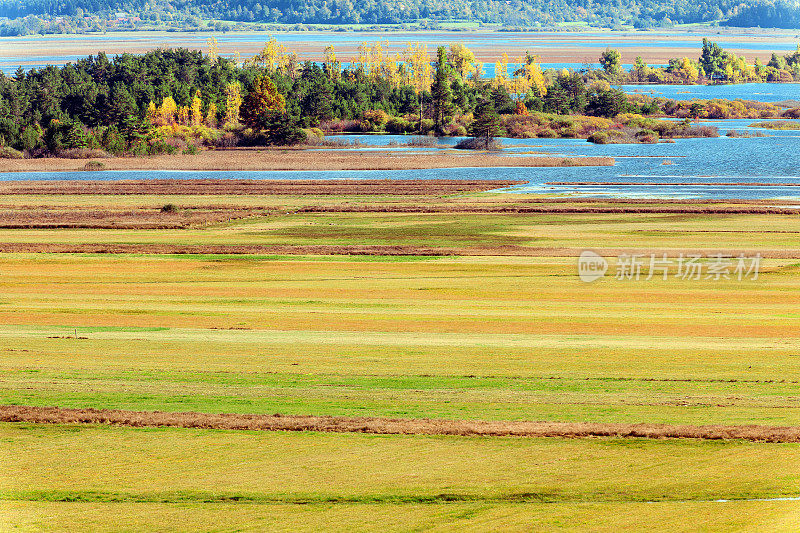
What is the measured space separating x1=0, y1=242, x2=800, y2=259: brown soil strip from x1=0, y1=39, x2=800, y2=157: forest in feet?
220

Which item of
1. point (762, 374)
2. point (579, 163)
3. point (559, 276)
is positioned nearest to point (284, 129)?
point (579, 163)

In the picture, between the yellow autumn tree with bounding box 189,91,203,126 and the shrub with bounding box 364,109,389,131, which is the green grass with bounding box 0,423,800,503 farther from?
the shrub with bounding box 364,109,389,131

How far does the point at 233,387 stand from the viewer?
24.4 metres

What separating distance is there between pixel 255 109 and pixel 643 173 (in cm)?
6369

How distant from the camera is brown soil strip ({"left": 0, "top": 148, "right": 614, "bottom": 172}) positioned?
105812 millimetres

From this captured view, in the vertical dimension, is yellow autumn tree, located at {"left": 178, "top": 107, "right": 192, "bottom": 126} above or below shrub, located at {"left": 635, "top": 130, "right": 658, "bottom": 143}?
above

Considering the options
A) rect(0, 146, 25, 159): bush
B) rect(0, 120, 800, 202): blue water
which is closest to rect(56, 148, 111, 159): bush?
rect(0, 146, 25, 159): bush

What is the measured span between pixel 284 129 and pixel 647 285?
3865 inches

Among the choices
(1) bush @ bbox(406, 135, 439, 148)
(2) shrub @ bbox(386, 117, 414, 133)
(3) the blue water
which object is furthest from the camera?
(2) shrub @ bbox(386, 117, 414, 133)

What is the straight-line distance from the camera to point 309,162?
362ft

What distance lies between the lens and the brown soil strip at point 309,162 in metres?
106

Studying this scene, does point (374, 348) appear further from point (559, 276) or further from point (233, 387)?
point (559, 276)

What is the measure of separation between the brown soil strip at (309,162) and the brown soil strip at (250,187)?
46.3 ft

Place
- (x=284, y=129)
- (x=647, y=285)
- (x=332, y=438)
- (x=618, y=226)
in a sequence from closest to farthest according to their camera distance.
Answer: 1. (x=332, y=438)
2. (x=647, y=285)
3. (x=618, y=226)
4. (x=284, y=129)
